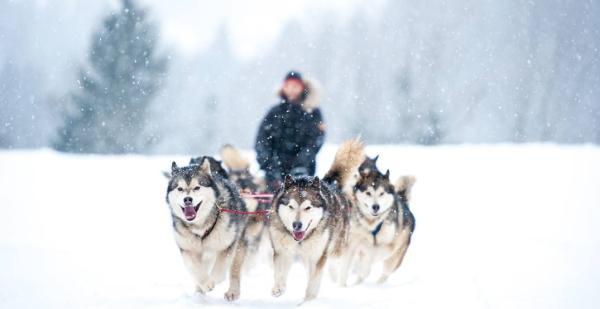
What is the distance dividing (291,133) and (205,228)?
184 centimetres

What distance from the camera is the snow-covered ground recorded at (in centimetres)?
435

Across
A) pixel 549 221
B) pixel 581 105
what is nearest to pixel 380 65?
pixel 581 105

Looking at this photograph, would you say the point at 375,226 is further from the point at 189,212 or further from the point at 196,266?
the point at 189,212

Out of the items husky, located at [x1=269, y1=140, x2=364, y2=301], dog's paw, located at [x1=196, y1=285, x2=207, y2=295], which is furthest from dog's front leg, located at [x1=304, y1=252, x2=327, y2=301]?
dog's paw, located at [x1=196, y1=285, x2=207, y2=295]

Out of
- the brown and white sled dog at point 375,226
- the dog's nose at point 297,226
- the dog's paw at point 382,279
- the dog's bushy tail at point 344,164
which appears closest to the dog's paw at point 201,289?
the dog's nose at point 297,226

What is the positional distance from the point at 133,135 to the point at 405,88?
10.4 metres

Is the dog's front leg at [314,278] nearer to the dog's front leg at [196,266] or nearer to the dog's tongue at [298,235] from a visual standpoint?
the dog's tongue at [298,235]

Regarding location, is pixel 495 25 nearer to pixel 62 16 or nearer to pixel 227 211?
pixel 227 211

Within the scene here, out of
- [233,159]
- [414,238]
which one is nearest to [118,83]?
[414,238]

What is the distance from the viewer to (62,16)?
1559 inches

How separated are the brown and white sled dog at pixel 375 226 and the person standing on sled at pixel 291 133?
1.98 feet

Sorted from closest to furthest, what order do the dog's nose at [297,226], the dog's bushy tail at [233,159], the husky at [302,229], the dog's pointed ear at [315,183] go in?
the dog's nose at [297,226] → the husky at [302,229] → the dog's pointed ear at [315,183] → the dog's bushy tail at [233,159]

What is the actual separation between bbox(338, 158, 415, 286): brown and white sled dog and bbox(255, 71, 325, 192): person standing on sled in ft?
1.98

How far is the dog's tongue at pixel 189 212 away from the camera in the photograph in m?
4.07
